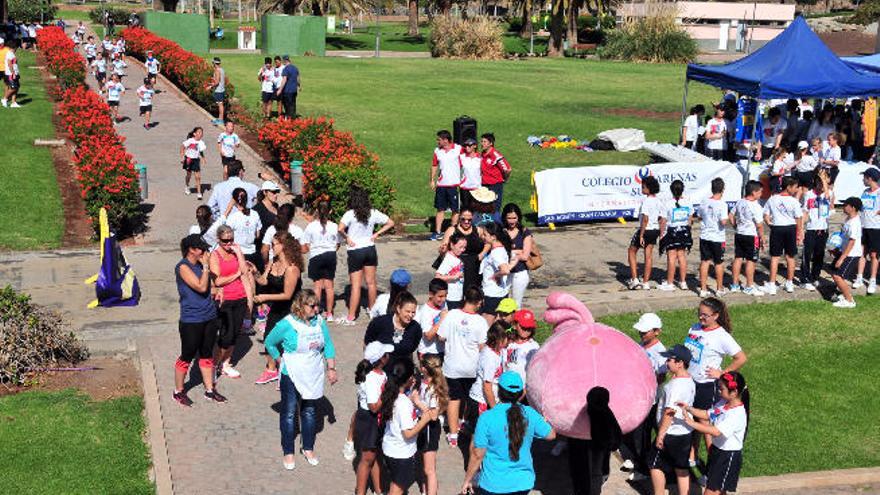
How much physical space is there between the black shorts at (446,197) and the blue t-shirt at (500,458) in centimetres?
866

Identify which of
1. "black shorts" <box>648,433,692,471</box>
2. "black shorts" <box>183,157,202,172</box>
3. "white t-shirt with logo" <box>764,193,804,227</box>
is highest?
"white t-shirt with logo" <box>764,193,804,227</box>

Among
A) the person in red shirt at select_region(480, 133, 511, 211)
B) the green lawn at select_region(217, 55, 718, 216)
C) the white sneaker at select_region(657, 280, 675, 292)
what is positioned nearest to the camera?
the white sneaker at select_region(657, 280, 675, 292)

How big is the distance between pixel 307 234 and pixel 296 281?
5.49ft

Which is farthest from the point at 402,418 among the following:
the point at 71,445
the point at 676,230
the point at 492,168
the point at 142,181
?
the point at 142,181

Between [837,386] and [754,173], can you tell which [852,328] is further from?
[754,173]

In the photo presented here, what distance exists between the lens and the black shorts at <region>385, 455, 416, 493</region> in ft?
25.3

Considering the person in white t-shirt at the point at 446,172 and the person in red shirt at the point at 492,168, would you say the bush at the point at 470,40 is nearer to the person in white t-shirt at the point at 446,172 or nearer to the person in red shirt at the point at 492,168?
the person in red shirt at the point at 492,168

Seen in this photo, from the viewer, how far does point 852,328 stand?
12820mm

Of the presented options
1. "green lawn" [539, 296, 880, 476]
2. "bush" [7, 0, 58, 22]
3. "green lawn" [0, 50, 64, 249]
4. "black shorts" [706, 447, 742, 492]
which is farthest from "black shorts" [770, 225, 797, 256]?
"bush" [7, 0, 58, 22]

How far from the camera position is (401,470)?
25.4 ft

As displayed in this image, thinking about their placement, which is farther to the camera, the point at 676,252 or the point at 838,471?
the point at 676,252

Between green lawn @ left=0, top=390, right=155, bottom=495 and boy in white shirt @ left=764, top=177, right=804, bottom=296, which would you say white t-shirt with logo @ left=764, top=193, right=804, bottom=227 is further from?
green lawn @ left=0, top=390, right=155, bottom=495

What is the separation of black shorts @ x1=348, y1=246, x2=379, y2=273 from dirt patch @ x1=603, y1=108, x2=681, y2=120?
68.6ft

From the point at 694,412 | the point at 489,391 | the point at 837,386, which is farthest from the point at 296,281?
the point at 837,386
